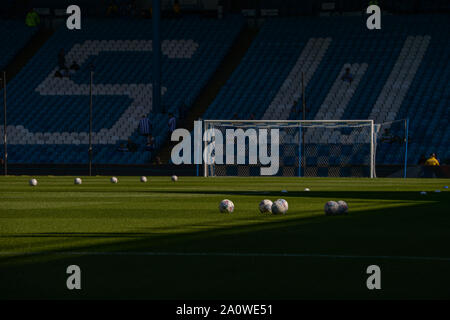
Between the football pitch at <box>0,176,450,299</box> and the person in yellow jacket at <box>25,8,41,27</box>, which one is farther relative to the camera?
the person in yellow jacket at <box>25,8,41,27</box>

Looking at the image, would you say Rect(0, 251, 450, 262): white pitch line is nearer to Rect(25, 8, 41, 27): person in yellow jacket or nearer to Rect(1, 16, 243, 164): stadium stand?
Rect(1, 16, 243, 164): stadium stand

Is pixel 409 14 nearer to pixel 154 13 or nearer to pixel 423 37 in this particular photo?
pixel 423 37

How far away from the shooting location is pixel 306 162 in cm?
3225

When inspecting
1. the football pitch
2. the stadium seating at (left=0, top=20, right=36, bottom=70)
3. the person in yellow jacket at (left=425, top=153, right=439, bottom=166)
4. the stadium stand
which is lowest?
the football pitch

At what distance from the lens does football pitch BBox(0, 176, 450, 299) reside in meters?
5.00

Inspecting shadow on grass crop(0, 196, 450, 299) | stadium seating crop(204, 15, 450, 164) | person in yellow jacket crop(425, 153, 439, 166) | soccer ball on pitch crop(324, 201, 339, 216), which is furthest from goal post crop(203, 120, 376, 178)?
shadow on grass crop(0, 196, 450, 299)

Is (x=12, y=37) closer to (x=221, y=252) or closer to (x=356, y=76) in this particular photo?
(x=356, y=76)

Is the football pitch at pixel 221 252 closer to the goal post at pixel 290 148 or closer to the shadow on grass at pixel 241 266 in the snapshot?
the shadow on grass at pixel 241 266

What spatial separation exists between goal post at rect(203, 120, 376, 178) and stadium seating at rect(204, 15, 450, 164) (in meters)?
1.37

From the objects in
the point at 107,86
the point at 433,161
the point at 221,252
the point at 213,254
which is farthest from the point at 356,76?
the point at 213,254

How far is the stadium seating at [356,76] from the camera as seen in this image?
3434cm

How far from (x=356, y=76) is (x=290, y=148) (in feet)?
24.7

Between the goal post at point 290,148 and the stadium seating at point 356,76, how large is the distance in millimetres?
1367
